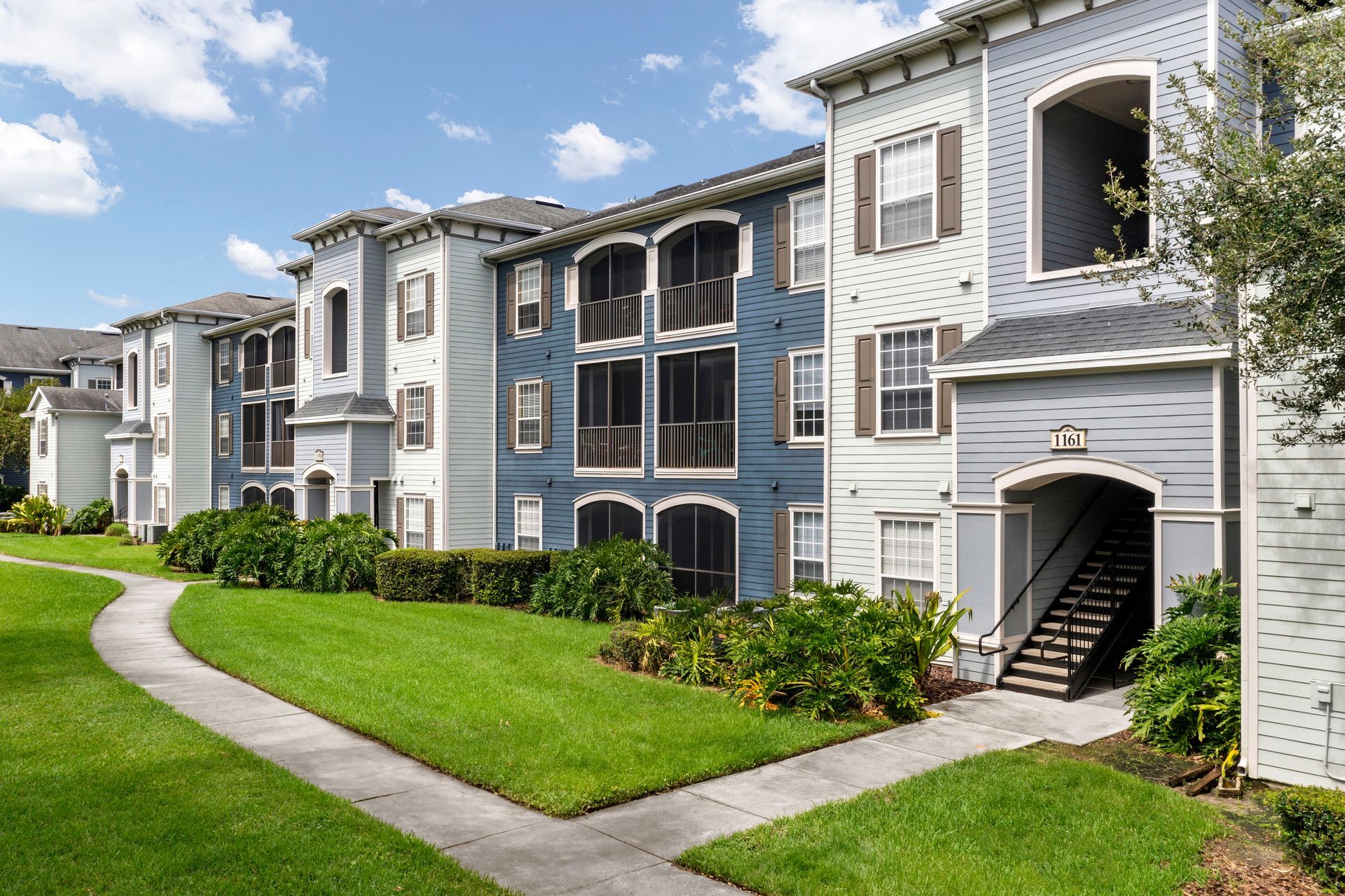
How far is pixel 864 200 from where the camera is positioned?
17.0 meters

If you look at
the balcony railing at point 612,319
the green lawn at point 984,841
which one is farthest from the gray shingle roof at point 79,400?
the green lawn at point 984,841

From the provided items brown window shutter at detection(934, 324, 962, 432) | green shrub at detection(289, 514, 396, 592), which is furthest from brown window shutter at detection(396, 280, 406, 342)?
brown window shutter at detection(934, 324, 962, 432)

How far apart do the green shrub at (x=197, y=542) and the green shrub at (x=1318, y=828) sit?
26092mm

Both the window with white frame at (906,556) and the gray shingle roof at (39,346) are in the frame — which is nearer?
the window with white frame at (906,556)

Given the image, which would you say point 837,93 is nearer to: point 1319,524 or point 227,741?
point 1319,524

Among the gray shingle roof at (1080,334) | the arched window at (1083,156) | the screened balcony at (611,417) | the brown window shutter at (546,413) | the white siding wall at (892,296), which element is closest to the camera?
the gray shingle roof at (1080,334)

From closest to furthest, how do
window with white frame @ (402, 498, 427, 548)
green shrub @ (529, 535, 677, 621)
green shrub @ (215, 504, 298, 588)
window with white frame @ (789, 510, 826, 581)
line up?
window with white frame @ (789, 510, 826, 581) → green shrub @ (529, 535, 677, 621) → green shrub @ (215, 504, 298, 588) → window with white frame @ (402, 498, 427, 548)

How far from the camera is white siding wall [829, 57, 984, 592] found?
1565 cm

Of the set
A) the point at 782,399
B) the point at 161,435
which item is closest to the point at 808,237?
the point at 782,399

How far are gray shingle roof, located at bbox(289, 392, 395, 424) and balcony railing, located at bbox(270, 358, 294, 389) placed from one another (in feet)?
22.4

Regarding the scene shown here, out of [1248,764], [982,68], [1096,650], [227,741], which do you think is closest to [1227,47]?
[982,68]

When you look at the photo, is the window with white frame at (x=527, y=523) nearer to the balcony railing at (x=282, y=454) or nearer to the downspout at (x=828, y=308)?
the downspout at (x=828, y=308)

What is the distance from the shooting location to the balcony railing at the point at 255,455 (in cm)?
3709

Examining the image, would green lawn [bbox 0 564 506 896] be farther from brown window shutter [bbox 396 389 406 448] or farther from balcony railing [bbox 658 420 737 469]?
brown window shutter [bbox 396 389 406 448]
